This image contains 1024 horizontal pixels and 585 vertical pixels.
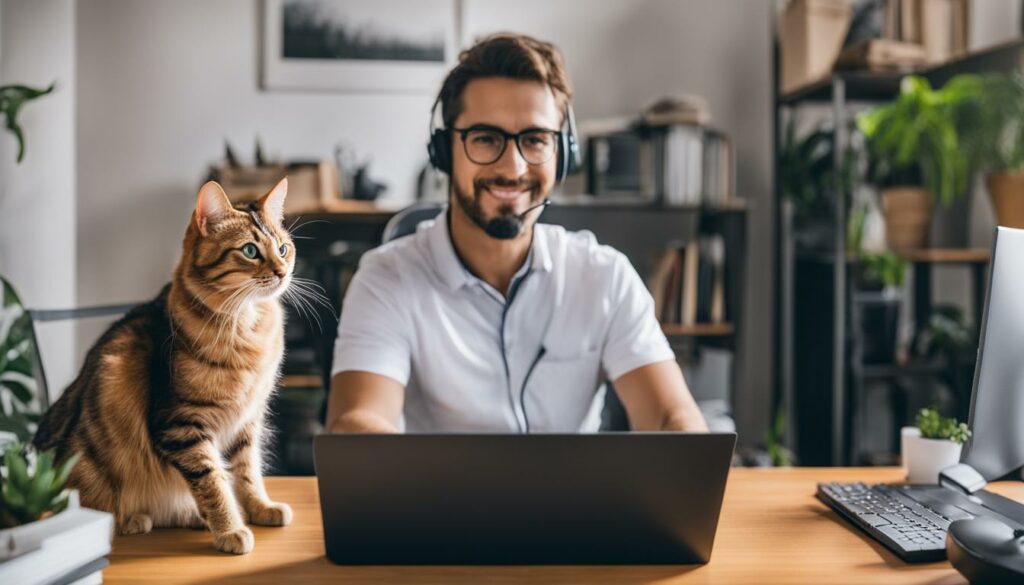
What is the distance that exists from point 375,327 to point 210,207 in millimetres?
573

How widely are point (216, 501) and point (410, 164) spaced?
7.26ft

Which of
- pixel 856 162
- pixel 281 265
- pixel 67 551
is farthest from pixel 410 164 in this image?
pixel 67 551

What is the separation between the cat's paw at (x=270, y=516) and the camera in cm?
90

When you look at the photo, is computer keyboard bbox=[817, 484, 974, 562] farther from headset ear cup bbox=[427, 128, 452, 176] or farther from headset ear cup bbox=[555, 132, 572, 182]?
headset ear cup bbox=[427, 128, 452, 176]

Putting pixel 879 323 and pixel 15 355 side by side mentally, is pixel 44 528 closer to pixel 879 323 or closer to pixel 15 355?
pixel 15 355

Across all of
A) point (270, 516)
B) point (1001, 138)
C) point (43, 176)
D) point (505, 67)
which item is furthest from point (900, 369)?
point (43, 176)

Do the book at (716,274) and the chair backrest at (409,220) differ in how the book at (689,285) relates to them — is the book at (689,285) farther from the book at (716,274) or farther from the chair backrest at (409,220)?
the chair backrest at (409,220)

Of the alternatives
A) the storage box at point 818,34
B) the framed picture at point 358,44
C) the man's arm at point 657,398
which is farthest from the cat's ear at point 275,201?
the storage box at point 818,34

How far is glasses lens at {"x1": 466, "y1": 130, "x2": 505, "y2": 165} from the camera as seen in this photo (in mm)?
1358

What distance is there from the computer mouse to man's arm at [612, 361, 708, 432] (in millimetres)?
469

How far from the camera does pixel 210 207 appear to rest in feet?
2.47

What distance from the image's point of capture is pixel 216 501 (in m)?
0.81

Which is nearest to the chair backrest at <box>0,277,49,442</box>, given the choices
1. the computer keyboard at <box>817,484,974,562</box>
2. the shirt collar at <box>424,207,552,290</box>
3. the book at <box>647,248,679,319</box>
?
the shirt collar at <box>424,207,552,290</box>

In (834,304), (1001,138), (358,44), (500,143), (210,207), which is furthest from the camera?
(358,44)
